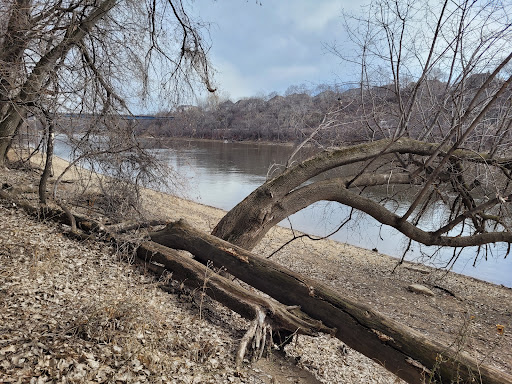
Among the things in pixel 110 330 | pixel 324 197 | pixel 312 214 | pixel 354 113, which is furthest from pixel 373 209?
pixel 312 214

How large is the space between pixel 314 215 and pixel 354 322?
13.2 metres

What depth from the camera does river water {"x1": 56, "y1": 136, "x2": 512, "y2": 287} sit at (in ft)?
25.6

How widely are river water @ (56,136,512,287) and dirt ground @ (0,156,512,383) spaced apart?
87 cm

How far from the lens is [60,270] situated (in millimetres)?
4078

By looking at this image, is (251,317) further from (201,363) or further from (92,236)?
(92,236)

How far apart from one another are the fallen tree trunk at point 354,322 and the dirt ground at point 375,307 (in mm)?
241

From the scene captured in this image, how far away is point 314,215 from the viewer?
16.8m

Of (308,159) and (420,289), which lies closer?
(308,159)

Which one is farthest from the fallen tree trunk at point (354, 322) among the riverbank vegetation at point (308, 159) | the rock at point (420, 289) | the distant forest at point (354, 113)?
the rock at point (420, 289)

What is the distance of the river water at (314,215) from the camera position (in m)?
7.79

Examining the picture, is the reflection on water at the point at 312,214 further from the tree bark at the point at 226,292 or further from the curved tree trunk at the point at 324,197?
the tree bark at the point at 226,292

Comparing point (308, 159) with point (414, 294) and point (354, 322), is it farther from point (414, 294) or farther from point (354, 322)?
point (414, 294)

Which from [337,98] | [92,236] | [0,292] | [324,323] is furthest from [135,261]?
[337,98]

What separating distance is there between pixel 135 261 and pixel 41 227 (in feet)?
5.26
